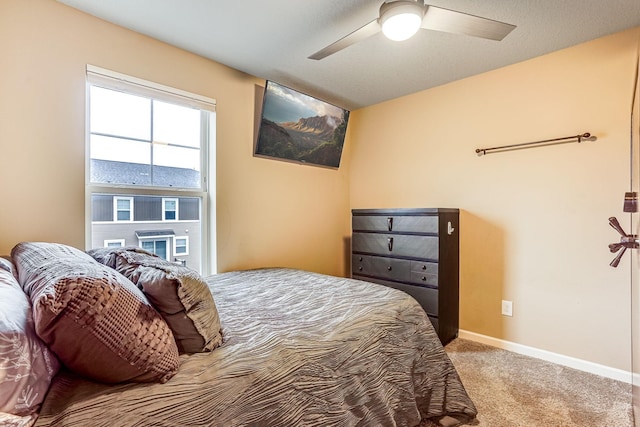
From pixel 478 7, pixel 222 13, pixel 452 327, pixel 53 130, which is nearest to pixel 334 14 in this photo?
pixel 222 13

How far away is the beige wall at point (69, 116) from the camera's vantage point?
1.68m

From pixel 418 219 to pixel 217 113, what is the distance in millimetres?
1916

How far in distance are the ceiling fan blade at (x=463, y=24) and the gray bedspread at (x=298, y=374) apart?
1.52 metres

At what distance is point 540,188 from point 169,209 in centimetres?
293

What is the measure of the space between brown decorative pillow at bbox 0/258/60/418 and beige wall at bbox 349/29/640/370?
9.54 ft

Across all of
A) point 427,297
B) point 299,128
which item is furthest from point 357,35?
point 427,297

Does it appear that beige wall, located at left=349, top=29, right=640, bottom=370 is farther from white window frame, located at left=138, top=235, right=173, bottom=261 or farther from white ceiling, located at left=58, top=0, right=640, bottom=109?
white window frame, located at left=138, top=235, right=173, bottom=261

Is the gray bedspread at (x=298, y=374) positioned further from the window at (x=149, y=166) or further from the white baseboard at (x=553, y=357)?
the white baseboard at (x=553, y=357)

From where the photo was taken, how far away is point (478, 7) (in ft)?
6.03

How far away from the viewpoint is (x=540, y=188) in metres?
2.43

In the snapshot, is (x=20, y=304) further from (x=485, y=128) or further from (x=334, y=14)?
(x=485, y=128)

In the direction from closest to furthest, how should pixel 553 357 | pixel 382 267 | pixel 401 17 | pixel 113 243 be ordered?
pixel 401 17 < pixel 113 243 < pixel 553 357 < pixel 382 267

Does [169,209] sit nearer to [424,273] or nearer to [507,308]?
[424,273]

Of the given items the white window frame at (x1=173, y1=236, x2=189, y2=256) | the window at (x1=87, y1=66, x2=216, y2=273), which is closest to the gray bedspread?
the white window frame at (x1=173, y1=236, x2=189, y2=256)
